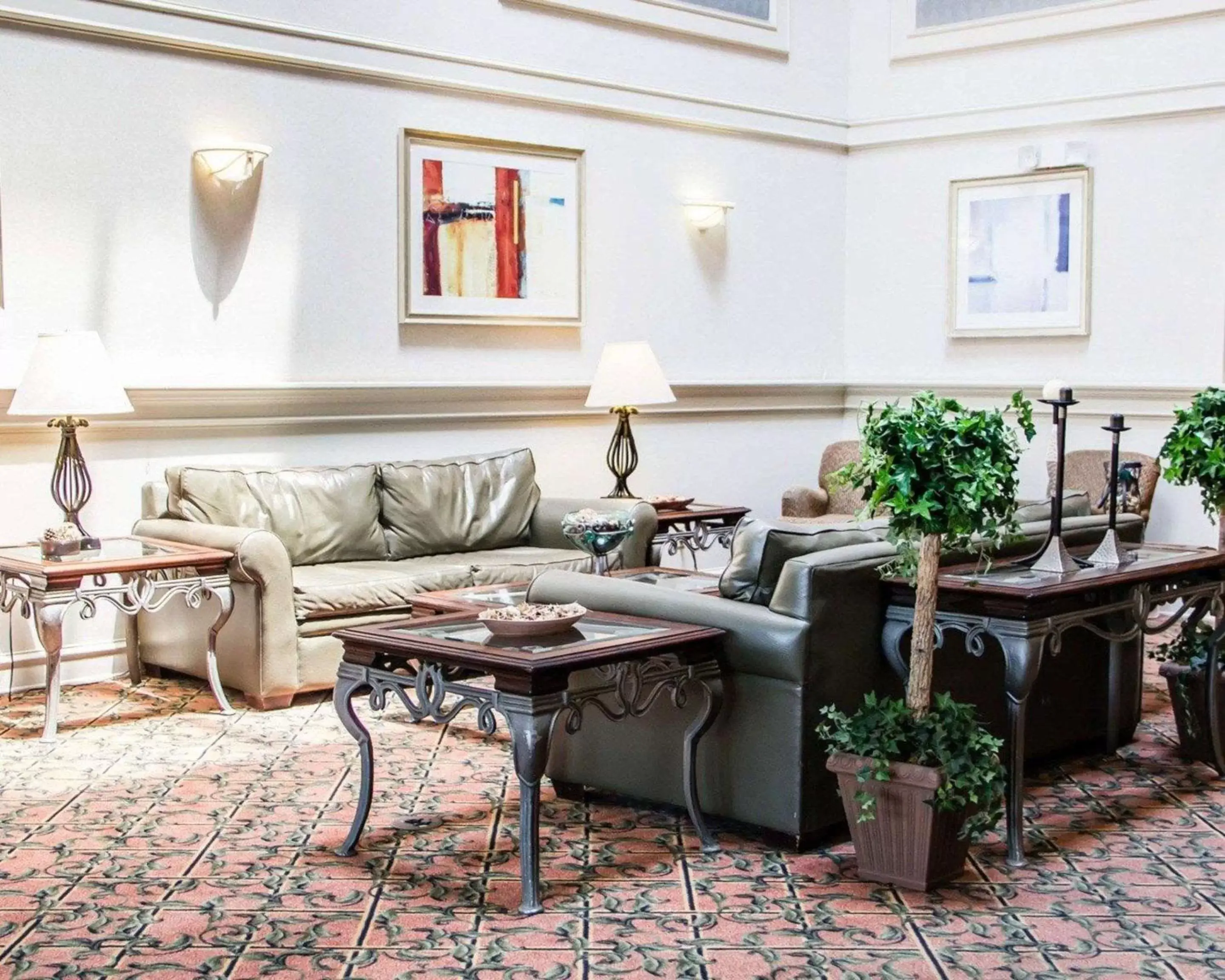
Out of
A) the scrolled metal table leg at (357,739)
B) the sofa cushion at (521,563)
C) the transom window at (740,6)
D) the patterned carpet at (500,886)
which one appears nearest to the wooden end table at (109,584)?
the patterned carpet at (500,886)

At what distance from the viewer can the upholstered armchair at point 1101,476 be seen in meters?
Answer: 7.30

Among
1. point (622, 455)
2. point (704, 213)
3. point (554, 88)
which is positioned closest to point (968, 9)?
point (704, 213)

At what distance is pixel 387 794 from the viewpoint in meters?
4.45

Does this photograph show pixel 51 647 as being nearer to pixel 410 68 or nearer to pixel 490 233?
pixel 490 233

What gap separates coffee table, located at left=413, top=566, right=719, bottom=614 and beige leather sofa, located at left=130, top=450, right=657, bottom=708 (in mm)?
208

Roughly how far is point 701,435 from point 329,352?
2336 millimetres

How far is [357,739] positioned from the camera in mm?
3879

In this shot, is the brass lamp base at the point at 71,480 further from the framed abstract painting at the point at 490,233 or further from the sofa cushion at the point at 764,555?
the sofa cushion at the point at 764,555

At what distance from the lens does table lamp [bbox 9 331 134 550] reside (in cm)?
530

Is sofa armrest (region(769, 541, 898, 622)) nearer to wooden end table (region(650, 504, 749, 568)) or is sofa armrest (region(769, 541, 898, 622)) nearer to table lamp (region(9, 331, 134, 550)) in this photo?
table lamp (region(9, 331, 134, 550))

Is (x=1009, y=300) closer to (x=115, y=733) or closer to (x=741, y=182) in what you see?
(x=741, y=182)

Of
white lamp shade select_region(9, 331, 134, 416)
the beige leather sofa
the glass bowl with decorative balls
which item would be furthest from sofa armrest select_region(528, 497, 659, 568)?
white lamp shade select_region(9, 331, 134, 416)

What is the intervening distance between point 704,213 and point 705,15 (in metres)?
1.03

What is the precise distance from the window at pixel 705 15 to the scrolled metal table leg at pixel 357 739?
14.3 ft
